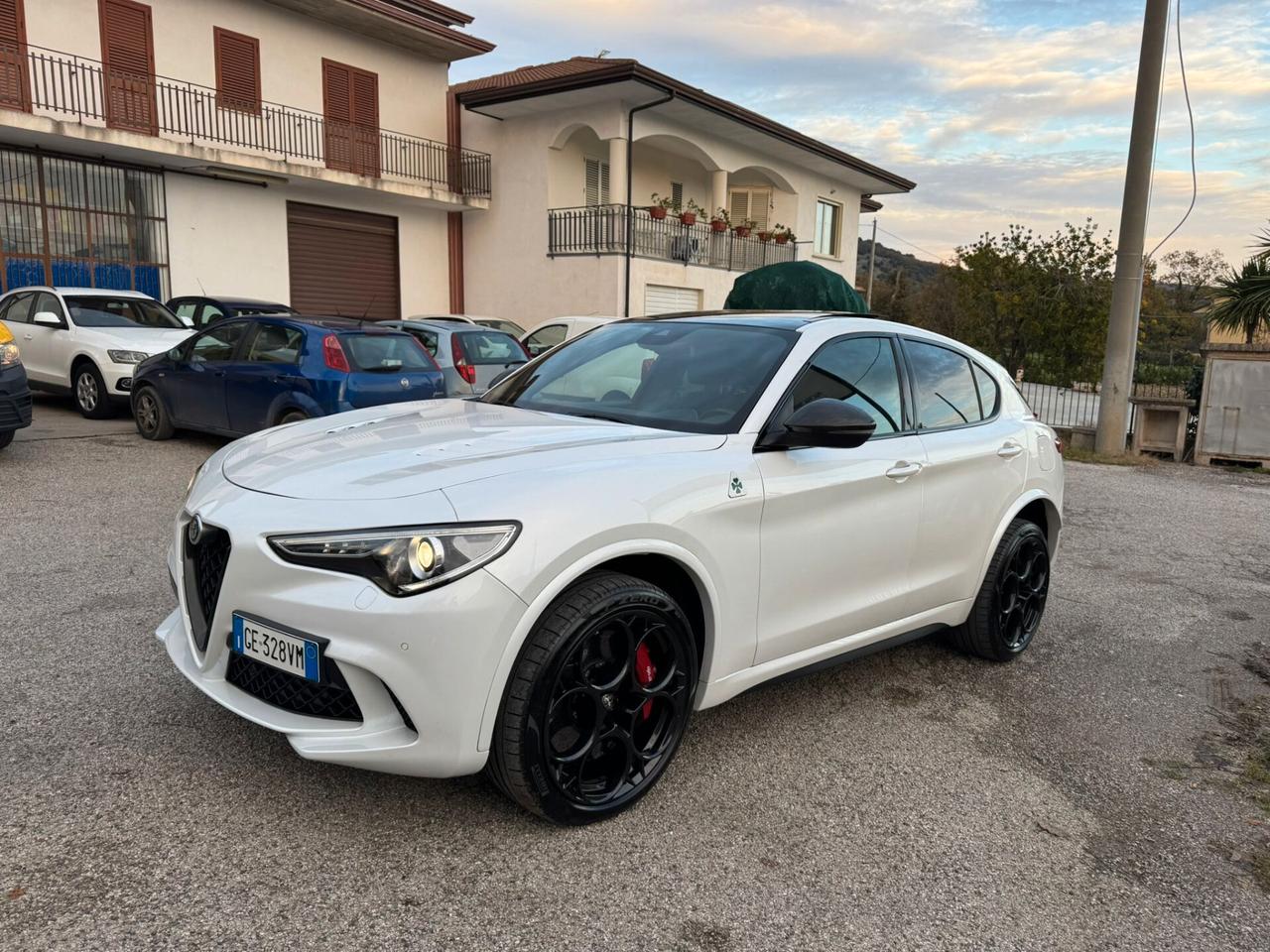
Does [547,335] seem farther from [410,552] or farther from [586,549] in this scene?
[410,552]

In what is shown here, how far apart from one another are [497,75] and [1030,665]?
22.6 m

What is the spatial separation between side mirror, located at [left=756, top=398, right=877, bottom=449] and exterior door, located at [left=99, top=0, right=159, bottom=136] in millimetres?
16295

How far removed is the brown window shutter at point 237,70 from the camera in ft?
56.9

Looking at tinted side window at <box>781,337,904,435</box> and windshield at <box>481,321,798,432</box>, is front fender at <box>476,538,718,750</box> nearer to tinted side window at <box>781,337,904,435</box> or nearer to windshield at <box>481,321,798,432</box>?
windshield at <box>481,321,798,432</box>

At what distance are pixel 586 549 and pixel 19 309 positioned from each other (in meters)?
12.0

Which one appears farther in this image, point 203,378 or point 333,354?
point 203,378

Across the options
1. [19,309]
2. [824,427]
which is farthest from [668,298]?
[824,427]

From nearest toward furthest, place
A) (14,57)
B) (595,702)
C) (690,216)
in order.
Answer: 1. (595,702)
2. (14,57)
3. (690,216)

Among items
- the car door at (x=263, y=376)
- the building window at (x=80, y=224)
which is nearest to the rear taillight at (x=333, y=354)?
the car door at (x=263, y=376)

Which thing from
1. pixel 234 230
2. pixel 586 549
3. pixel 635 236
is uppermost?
pixel 635 236

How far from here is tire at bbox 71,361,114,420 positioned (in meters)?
10.9

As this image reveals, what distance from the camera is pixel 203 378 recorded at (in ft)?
29.5

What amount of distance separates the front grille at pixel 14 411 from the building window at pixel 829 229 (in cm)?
2388

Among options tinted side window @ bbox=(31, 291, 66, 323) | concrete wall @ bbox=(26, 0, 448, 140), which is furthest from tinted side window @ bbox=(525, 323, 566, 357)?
concrete wall @ bbox=(26, 0, 448, 140)
